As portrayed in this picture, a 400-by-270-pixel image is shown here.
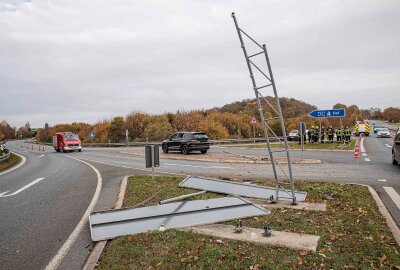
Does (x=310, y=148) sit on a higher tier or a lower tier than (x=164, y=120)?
lower

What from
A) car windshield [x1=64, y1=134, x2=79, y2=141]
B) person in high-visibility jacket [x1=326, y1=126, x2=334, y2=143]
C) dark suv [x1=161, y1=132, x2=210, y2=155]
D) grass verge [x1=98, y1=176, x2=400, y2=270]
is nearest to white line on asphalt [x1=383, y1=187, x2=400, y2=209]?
grass verge [x1=98, y1=176, x2=400, y2=270]

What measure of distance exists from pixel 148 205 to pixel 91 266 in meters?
3.51

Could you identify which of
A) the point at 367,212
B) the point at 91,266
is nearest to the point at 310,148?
the point at 367,212

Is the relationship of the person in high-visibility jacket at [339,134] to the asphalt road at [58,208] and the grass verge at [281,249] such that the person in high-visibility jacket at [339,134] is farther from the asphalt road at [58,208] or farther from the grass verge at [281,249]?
the grass verge at [281,249]

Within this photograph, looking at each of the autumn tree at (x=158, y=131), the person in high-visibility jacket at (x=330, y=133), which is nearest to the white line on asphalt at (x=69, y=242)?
the person in high-visibility jacket at (x=330, y=133)

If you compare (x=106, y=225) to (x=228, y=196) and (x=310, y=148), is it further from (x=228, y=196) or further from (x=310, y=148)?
(x=310, y=148)

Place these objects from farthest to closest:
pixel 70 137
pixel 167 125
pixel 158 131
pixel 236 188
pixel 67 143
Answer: pixel 167 125 < pixel 158 131 < pixel 70 137 < pixel 67 143 < pixel 236 188

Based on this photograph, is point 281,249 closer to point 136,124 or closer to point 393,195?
point 393,195

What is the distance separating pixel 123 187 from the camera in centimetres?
1114

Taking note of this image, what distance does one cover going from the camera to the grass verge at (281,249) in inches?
185

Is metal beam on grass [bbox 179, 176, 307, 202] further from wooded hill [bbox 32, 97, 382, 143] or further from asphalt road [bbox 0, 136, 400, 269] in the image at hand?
wooded hill [bbox 32, 97, 382, 143]

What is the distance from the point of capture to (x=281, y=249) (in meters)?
5.16

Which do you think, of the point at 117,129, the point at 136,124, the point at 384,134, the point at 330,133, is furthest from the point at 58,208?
the point at 384,134

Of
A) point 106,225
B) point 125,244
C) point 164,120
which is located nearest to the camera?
point 125,244
